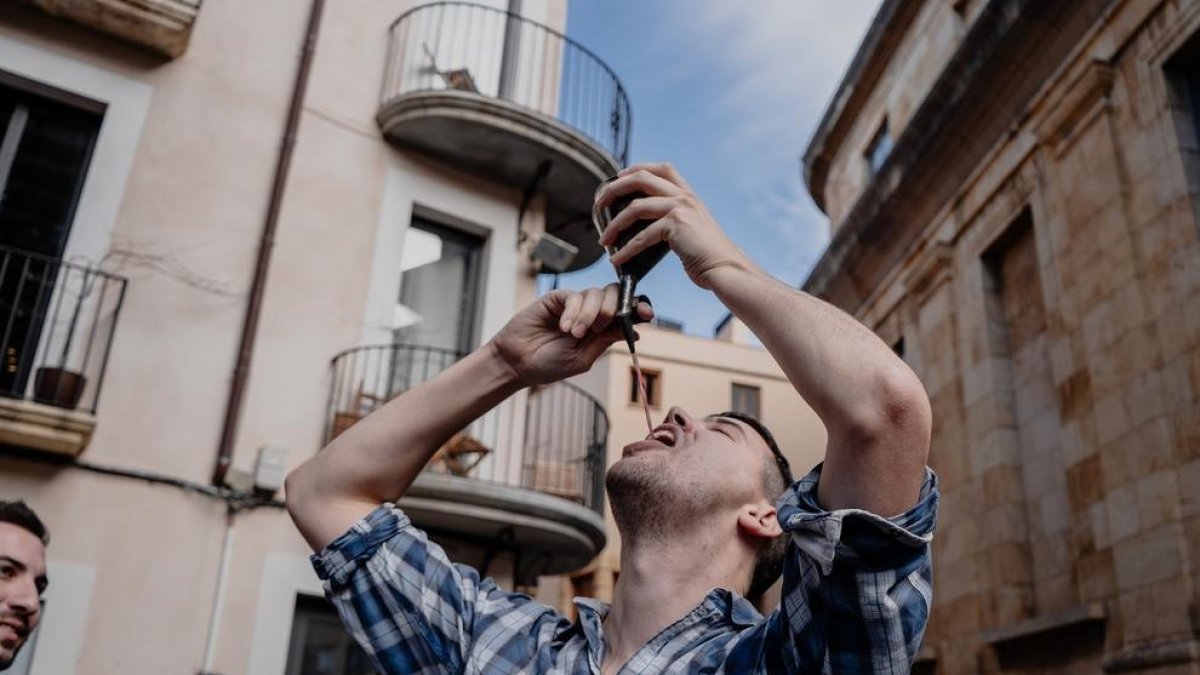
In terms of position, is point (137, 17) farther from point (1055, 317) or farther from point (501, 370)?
point (1055, 317)

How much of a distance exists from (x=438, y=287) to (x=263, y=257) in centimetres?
172

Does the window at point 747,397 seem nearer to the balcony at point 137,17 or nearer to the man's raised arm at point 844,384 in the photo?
the balcony at point 137,17

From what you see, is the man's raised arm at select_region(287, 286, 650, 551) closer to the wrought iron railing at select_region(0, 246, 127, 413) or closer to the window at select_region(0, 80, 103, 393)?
the wrought iron railing at select_region(0, 246, 127, 413)

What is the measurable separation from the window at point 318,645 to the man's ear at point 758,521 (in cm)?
635

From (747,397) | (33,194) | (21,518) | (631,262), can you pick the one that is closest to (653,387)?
(747,397)

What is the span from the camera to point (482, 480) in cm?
850

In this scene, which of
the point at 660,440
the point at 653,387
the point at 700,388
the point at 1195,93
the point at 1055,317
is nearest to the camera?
the point at 660,440

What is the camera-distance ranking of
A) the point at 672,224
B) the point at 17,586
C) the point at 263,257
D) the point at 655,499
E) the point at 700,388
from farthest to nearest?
1. the point at 700,388
2. the point at 263,257
3. the point at 17,586
4. the point at 655,499
5. the point at 672,224

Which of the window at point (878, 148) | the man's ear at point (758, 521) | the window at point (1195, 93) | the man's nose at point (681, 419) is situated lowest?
the man's ear at point (758, 521)

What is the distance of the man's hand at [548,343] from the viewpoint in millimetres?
1999

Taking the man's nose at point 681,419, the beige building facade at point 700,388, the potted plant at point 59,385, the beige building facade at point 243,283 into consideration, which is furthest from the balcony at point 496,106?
the beige building facade at point 700,388

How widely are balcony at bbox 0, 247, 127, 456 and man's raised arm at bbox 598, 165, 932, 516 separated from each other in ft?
21.6

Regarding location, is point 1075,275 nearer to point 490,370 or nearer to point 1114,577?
point 1114,577

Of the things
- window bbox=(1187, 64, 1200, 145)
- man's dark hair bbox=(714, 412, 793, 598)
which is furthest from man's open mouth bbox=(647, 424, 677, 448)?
window bbox=(1187, 64, 1200, 145)
